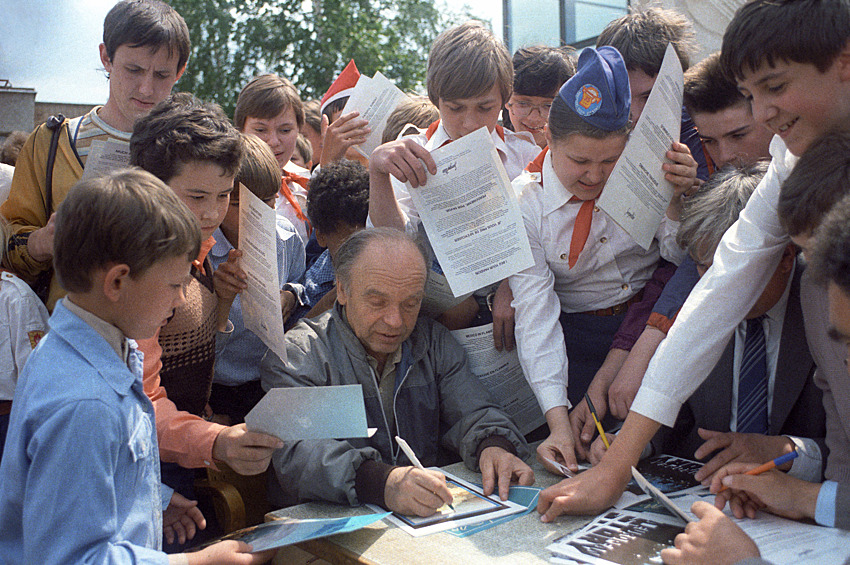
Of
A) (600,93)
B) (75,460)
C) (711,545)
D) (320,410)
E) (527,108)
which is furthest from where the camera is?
(527,108)

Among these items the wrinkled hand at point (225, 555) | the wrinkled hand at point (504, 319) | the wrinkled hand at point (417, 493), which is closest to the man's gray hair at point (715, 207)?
the wrinkled hand at point (504, 319)

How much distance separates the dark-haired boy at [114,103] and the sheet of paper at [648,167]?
1706 mm

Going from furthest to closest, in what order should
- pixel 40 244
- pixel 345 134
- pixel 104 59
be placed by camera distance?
pixel 345 134
pixel 104 59
pixel 40 244

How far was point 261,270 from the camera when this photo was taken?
2.33 metres

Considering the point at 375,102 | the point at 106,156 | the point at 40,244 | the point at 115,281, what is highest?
the point at 375,102

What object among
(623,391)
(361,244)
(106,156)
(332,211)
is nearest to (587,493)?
(623,391)

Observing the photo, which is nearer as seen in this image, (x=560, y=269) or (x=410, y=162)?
(x=410, y=162)

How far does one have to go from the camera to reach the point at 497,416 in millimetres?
2424

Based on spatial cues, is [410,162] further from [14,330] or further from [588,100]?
[14,330]

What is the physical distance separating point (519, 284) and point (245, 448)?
1052 millimetres

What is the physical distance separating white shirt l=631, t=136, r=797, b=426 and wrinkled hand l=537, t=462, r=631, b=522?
0.18 m

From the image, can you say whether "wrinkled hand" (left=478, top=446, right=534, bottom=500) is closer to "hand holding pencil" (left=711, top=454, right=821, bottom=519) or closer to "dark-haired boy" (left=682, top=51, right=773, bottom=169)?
"hand holding pencil" (left=711, top=454, right=821, bottom=519)

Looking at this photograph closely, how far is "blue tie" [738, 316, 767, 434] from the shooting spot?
221cm

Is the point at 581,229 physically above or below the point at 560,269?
above
